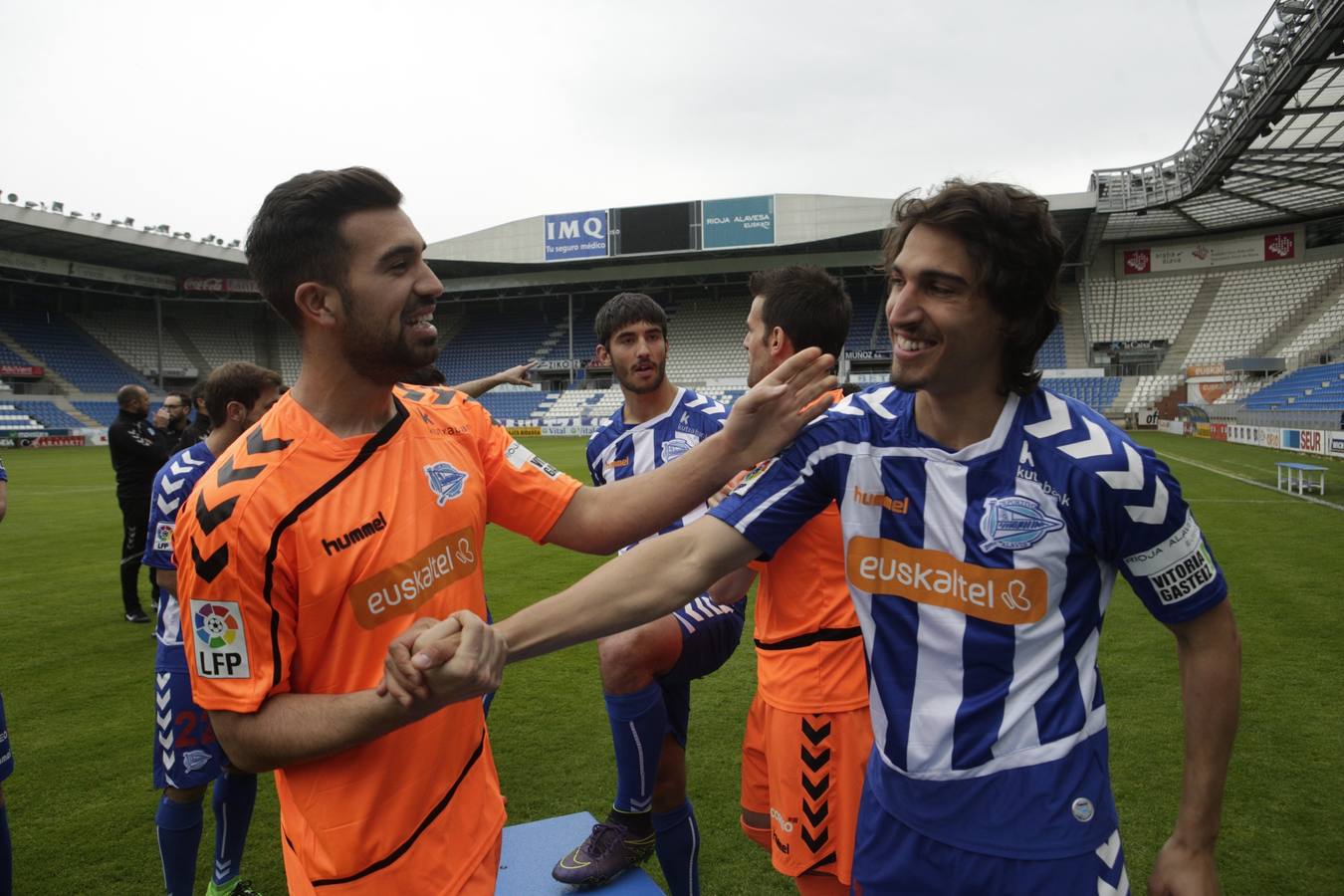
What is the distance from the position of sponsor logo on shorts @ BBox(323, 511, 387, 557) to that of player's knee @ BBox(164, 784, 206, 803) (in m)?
2.29

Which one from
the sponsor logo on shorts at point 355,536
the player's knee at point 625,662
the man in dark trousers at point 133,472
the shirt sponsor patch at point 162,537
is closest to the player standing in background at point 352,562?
the sponsor logo on shorts at point 355,536

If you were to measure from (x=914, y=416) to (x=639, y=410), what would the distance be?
230 cm

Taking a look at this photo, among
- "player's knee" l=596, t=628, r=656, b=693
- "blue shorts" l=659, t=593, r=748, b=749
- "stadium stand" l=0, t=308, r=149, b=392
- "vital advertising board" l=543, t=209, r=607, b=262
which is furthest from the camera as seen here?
"vital advertising board" l=543, t=209, r=607, b=262

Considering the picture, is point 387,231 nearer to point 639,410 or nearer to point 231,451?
point 231,451

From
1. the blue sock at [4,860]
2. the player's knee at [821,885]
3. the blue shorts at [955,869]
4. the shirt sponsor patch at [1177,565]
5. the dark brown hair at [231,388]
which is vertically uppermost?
the dark brown hair at [231,388]

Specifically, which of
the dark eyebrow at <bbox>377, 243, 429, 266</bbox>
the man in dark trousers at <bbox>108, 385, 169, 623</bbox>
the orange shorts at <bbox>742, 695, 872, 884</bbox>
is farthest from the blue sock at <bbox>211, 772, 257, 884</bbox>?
the man in dark trousers at <bbox>108, 385, 169, 623</bbox>

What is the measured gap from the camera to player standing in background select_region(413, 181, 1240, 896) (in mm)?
1699

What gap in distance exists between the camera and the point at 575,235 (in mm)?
44781

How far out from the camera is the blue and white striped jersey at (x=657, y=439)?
3.98 meters

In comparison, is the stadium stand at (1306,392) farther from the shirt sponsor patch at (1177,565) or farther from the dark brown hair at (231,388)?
the dark brown hair at (231,388)

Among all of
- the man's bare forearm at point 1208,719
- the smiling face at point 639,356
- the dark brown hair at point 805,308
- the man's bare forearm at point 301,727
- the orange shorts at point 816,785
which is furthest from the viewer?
the smiling face at point 639,356

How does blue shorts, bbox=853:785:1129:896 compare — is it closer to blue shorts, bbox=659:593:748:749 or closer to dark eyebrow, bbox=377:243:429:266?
blue shorts, bbox=659:593:748:749

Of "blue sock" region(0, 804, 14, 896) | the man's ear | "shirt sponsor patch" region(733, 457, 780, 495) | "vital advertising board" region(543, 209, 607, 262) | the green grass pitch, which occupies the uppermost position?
"vital advertising board" region(543, 209, 607, 262)

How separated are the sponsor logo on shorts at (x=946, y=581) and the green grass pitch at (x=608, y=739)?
2.31m
